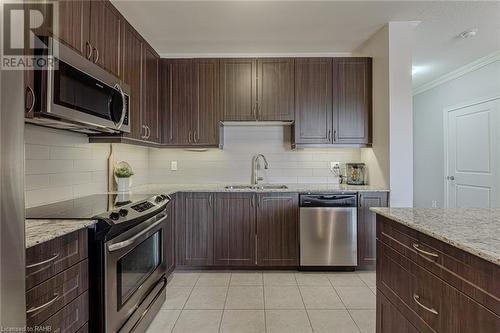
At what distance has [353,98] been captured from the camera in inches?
126

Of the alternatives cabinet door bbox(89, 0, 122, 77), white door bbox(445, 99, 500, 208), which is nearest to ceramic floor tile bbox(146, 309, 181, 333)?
cabinet door bbox(89, 0, 122, 77)

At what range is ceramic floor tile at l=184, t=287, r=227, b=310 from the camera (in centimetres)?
229

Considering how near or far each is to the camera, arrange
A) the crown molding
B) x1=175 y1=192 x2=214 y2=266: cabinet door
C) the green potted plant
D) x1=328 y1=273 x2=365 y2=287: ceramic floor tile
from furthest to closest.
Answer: the crown molding
x1=175 y1=192 x2=214 y2=266: cabinet door
x1=328 y1=273 x2=365 y2=287: ceramic floor tile
the green potted plant

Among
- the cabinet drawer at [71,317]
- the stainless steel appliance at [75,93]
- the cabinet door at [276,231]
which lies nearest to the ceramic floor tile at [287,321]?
the cabinet door at [276,231]

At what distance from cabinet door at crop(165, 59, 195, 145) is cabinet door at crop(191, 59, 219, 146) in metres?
0.06

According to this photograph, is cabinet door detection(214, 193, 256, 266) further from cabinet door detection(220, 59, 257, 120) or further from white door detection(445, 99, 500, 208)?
white door detection(445, 99, 500, 208)

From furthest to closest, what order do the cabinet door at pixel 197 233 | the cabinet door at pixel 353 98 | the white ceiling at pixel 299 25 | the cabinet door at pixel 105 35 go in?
the cabinet door at pixel 353 98 → the cabinet door at pixel 197 233 → the white ceiling at pixel 299 25 → the cabinet door at pixel 105 35

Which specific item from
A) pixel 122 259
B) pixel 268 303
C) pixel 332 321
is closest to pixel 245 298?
pixel 268 303

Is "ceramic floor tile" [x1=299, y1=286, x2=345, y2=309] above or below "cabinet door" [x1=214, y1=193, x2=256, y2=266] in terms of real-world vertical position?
below

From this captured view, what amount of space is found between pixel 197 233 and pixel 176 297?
712mm

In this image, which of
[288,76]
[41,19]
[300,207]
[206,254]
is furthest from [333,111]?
[41,19]

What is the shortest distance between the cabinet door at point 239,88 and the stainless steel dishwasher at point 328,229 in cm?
119

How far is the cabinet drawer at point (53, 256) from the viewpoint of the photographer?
3.41ft

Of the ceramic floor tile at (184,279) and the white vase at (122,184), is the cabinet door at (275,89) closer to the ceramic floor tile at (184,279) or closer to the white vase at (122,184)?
the white vase at (122,184)
